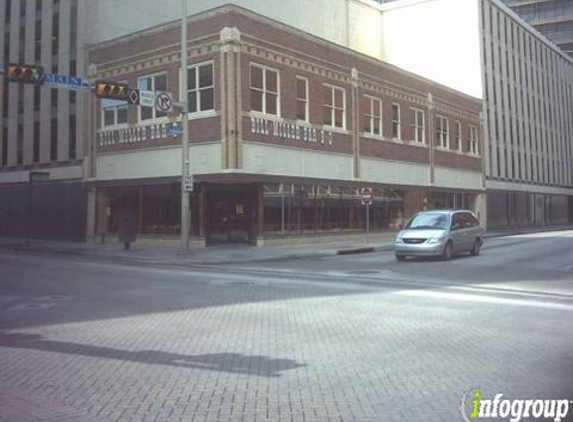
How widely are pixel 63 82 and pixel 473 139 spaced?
112 feet

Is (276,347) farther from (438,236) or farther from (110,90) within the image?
(110,90)

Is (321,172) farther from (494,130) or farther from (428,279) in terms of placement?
(494,130)

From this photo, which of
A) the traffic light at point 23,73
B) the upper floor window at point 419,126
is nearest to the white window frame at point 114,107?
the traffic light at point 23,73

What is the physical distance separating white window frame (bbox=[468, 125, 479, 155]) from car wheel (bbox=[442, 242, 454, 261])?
87.6 feet

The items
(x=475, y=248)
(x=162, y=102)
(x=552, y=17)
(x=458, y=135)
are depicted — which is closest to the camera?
(x=162, y=102)

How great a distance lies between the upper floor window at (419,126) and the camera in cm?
3700

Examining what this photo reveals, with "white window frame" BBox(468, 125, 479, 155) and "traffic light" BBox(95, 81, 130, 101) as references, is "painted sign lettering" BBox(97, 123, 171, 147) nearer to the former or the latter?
"traffic light" BBox(95, 81, 130, 101)

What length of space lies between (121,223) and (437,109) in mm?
23327

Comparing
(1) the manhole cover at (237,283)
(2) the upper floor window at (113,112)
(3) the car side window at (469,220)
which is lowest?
(1) the manhole cover at (237,283)

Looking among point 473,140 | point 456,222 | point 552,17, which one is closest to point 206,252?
point 456,222

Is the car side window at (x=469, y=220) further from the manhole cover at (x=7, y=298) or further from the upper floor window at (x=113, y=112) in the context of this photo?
the upper floor window at (x=113, y=112)

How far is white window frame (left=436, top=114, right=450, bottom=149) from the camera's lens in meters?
39.6

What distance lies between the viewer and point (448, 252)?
19375mm

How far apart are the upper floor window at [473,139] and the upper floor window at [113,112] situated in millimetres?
26237
